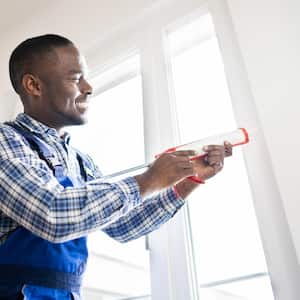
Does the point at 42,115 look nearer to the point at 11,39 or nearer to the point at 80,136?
the point at 80,136

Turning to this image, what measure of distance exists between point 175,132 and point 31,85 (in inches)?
19.0

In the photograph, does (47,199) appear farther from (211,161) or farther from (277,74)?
(277,74)

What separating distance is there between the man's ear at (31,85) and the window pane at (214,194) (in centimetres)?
49

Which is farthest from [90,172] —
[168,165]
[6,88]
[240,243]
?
[6,88]

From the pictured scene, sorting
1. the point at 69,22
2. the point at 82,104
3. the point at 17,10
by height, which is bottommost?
the point at 82,104

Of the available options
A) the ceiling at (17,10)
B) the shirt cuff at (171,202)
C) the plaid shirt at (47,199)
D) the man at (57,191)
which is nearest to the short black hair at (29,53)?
the man at (57,191)

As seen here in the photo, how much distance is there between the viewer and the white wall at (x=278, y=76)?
2.49ft

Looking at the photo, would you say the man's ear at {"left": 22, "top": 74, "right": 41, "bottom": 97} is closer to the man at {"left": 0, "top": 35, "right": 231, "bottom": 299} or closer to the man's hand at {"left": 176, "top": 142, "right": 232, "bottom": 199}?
the man at {"left": 0, "top": 35, "right": 231, "bottom": 299}

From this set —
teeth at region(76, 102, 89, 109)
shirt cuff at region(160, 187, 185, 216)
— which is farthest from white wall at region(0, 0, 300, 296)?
teeth at region(76, 102, 89, 109)

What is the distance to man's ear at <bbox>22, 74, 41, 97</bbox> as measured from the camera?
888 millimetres

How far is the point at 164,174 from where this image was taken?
2.11 ft

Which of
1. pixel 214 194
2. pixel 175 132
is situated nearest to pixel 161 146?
pixel 175 132

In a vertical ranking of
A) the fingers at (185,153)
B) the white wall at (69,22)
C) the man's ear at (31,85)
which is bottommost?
the fingers at (185,153)

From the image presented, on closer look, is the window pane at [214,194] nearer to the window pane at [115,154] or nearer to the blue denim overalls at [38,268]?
the window pane at [115,154]
